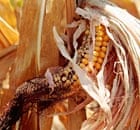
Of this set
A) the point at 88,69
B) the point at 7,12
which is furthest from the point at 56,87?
the point at 7,12

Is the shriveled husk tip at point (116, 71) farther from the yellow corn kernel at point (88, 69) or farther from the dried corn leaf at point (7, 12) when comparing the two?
the dried corn leaf at point (7, 12)

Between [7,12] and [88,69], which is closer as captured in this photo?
[88,69]

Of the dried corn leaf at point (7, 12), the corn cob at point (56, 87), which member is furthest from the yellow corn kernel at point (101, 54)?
the dried corn leaf at point (7, 12)

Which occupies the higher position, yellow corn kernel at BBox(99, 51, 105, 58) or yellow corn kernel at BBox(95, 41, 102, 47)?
yellow corn kernel at BBox(95, 41, 102, 47)

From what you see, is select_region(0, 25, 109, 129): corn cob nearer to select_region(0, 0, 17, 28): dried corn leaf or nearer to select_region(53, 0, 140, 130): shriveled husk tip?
select_region(53, 0, 140, 130): shriveled husk tip

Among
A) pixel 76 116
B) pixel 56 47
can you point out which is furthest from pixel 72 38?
pixel 76 116

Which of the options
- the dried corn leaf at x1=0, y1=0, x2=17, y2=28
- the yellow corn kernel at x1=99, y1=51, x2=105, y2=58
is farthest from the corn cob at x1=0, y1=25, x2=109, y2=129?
the dried corn leaf at x1=0, y1=0, x2=17, y2=28

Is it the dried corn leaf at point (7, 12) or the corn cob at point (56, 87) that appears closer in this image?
the corn cob at point (56, 87)

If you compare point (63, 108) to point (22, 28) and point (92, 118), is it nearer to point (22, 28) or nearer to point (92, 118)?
point (92, 118)

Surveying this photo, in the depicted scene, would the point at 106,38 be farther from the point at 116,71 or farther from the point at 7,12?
the point at 7,12
